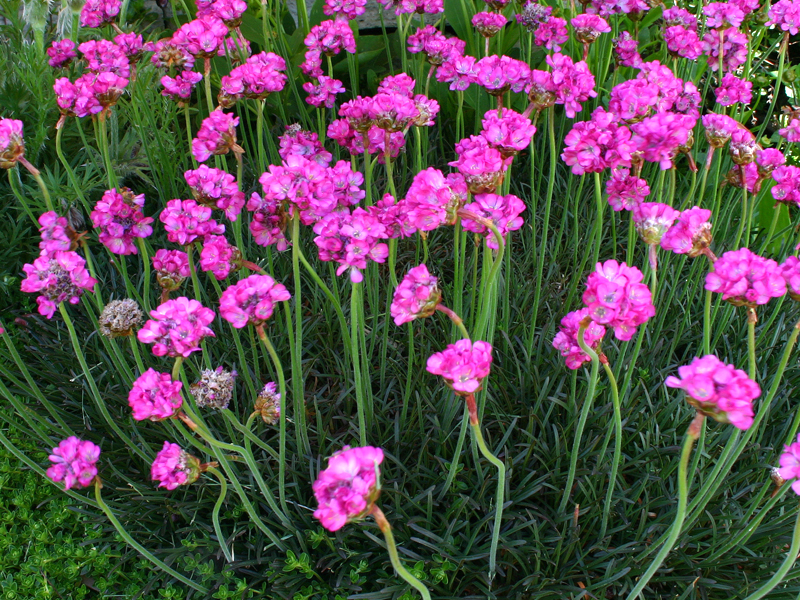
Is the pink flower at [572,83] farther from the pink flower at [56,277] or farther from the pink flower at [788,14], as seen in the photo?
the pink flower at [56,277]

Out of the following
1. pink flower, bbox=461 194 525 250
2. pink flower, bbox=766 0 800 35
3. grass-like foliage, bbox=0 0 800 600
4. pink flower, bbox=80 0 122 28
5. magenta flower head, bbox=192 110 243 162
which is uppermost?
pink flower, bbox=80 0 122 28

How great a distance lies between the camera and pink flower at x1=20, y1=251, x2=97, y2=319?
1314mm

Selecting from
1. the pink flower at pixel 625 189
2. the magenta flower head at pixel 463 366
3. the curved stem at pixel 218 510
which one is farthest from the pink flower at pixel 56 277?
the pink flower at pixel 625 189

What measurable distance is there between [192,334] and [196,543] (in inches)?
28.2

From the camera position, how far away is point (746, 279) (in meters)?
1.06

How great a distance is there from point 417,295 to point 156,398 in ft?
1.62

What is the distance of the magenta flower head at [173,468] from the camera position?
120 centimetres

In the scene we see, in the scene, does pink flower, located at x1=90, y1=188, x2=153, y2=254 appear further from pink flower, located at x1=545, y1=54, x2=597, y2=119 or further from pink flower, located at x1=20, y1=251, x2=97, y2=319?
pink flower, located at x1=545, y1=54, x2=597, y2=119

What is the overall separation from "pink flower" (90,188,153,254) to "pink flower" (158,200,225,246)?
0.34 ft

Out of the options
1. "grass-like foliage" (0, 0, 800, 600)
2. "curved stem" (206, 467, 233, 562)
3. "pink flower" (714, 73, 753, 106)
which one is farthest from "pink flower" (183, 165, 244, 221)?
"pink flower" (714, 73, 753, 106)

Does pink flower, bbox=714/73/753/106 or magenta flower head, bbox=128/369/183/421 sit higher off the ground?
pink flower, bbox=714/73/753/106

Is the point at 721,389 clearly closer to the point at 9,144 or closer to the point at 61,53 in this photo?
the point at 9,144

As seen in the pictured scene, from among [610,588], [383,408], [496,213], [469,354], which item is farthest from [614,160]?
[610,588]

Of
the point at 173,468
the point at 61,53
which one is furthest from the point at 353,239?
the point at 61,53
